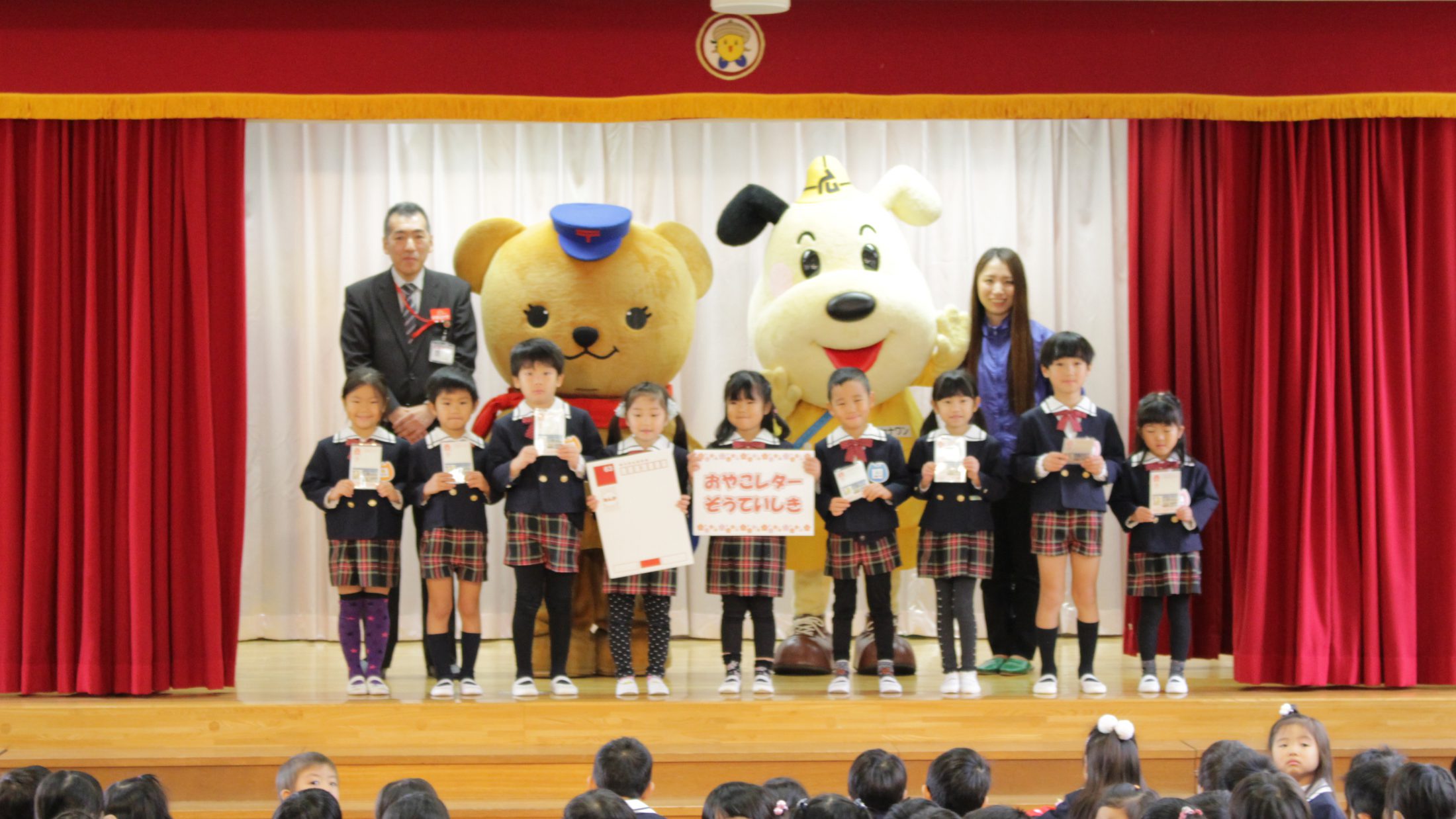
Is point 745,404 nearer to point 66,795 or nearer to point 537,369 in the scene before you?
point 537,369

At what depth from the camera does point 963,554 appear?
530 cm

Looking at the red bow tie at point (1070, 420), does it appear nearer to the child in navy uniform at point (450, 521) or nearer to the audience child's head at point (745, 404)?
the audience child's head at point (745, 404)

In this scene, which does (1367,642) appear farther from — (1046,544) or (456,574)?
(456,574)

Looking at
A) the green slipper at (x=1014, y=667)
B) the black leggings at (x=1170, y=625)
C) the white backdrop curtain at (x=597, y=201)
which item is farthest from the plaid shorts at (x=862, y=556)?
the white backdrop curtain at (x=597, y=201)

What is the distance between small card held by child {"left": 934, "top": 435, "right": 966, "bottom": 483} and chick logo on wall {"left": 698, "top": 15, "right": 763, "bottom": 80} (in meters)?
1.56

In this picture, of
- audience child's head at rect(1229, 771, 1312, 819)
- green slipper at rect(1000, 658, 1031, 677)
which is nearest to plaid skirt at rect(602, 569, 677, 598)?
green slipper at rect(1000, 658, 1031, 677)

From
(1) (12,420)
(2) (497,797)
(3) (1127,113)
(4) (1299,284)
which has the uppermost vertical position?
(3) (1127,113)

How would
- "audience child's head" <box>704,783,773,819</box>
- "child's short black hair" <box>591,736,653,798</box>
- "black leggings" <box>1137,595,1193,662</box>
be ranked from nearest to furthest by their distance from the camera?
"audience child's head" <box>704,783,773,819</box> < "child's short black hair" <box>591,736,653,798</box> < "black leggings" <box>1137,595,1193,662</box>

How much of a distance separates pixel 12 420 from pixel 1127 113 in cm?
426

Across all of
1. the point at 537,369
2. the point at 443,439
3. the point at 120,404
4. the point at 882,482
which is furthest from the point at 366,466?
the point at 882,482

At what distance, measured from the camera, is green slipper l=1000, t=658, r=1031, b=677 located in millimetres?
5844

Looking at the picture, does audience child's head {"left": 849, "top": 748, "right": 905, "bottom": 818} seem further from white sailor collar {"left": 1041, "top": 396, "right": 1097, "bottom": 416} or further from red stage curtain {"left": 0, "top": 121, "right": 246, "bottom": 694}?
red stage curtain {"left": 0, "top": 121, "right": 246, "bottom": 694}

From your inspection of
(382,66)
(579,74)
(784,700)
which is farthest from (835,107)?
(784,700)

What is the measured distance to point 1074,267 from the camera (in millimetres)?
7129
